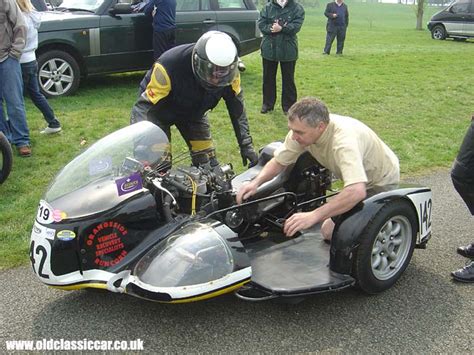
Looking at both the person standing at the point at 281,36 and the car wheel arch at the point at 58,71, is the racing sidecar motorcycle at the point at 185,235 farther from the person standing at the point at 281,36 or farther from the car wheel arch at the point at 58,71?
the car wheel arch at the point at 58,71

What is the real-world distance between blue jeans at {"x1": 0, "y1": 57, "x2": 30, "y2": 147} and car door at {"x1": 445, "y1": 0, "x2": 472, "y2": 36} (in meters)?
21.2

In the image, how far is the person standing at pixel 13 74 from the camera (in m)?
6.06

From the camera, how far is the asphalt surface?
3195mm

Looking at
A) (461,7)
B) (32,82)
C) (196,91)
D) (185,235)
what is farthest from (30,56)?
(461,7)

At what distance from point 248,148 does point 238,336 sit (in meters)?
1.98

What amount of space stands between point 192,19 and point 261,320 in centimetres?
772

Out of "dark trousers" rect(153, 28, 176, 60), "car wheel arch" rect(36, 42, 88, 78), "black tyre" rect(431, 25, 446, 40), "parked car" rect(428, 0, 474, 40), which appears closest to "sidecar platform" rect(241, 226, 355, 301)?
"dark trousers" rect(153, 28, 176, 60)

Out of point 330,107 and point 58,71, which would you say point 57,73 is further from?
point 330,107

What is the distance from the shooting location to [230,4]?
10.6 m

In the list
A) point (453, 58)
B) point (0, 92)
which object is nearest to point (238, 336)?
point (0, 92)

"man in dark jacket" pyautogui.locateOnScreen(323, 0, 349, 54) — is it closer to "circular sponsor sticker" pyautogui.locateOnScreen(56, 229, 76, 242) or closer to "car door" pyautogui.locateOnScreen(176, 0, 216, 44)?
"car door" pyautogui.locateOnScreen(176, 0, 216, 44)

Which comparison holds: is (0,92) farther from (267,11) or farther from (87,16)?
(267,11)

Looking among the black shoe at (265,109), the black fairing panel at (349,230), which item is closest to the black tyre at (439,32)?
the black shoe at (265,109)

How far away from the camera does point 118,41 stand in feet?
30.3
